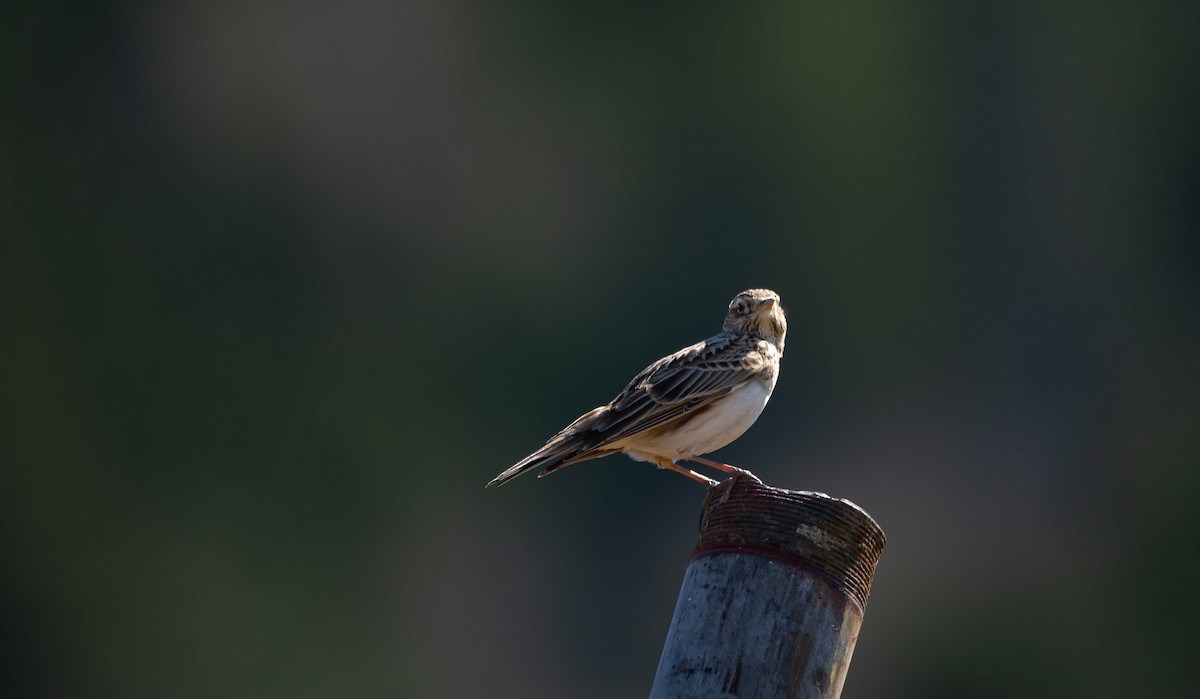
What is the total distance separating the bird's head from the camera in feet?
35.0

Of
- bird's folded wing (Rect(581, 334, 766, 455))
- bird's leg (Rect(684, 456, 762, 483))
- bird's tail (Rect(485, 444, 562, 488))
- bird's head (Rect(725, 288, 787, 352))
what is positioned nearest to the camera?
bird's leg (Rect(684, 456, 762, 483))

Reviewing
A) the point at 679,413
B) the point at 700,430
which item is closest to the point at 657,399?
the point at 679,413

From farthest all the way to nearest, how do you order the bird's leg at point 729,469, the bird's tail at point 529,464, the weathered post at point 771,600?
the bird's tail at point 529,464 < the bird's leg at point 729,469 < the weathered post at point 771,600

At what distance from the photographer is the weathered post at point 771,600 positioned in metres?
5.25

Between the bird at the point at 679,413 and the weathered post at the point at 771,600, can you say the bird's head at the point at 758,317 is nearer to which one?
the bird at the point at 679,413

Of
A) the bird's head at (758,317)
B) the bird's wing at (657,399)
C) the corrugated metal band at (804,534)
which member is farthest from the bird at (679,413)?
the corrugated metal band at (804,534)

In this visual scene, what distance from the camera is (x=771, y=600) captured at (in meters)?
5.37

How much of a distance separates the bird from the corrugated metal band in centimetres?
285

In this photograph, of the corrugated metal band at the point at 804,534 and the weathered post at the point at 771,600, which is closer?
the weathered post at the point at 771,600

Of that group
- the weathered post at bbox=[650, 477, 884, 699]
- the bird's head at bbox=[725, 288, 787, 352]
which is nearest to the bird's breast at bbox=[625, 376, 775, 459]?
the bird's head at bbox=[725, 288, 787, 352]

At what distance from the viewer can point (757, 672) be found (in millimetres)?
5227

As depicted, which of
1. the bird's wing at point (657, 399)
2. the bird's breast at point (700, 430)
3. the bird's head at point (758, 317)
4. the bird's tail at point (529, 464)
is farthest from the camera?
the bird's head at point (758, 317)

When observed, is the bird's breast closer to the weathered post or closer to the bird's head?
the bird's head

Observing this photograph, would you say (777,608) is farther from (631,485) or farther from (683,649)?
(631,485)
